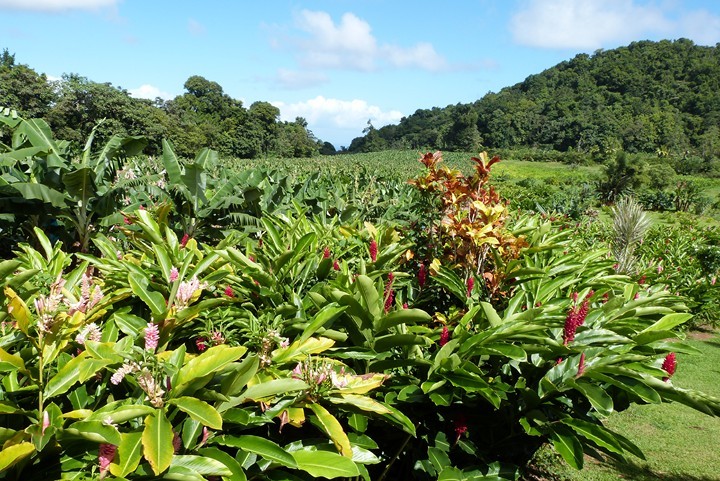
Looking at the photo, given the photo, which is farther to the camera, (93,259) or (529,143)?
(529,143)

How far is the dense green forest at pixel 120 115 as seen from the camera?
38456 mm

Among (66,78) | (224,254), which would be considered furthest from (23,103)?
(224,254)

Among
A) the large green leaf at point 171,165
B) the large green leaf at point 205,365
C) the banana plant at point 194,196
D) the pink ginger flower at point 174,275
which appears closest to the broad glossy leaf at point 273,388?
the large green leaf at point 205,365

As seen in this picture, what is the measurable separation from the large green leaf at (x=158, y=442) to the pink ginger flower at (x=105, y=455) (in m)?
0.10

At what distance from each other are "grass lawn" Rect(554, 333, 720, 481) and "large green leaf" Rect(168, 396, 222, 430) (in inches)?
119

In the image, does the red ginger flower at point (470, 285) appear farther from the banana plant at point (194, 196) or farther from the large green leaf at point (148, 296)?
the banana plant at point (194, 196)

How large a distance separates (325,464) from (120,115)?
146ft

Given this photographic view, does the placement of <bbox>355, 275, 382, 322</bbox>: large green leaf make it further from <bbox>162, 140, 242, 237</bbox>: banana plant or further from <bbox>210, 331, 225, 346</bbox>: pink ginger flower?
<bbox>162, 140, 242, 237</bbox>: banana plant

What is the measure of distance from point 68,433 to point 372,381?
987 mm

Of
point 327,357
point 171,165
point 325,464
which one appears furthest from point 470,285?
point 171,165

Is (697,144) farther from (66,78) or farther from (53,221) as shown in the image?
(53,221)

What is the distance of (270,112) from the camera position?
2985 inches

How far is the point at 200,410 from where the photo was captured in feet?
4.72

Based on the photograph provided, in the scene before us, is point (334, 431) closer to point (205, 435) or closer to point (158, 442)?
point (205, 435)
